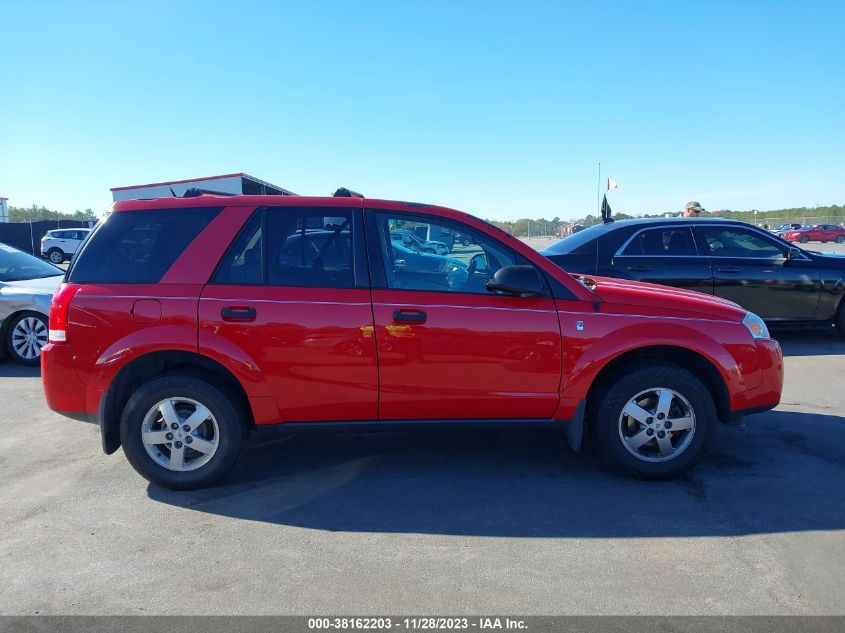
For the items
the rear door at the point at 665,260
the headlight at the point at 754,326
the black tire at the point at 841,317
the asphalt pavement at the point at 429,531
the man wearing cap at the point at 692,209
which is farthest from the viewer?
the man wearing cap at the point at 692,209

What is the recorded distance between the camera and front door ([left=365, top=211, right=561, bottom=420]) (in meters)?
3.87

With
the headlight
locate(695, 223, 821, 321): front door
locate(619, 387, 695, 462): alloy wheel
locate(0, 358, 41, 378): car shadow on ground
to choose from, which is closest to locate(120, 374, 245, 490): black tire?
locate(619, 387, 695, 462): alloy wheel

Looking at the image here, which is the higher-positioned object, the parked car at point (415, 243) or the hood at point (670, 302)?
the parked car at point (415, 243)

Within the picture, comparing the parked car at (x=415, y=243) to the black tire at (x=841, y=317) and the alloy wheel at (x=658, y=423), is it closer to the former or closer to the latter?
the alloy wheel at (x=658, y=423)

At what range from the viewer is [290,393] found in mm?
3930

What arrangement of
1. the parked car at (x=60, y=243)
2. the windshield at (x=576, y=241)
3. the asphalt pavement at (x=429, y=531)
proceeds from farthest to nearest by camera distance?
the parked car at (x=60, y=243)
the windshield at (x=576, y=241)
the asphalt pavement at (x=429, y=531)

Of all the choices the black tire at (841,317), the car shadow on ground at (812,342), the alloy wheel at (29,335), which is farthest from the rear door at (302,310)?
the black tire at (841,317)

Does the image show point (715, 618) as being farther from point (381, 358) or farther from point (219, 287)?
point (219, 287)

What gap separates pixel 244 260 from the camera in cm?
398

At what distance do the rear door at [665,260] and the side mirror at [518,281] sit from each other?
425cm

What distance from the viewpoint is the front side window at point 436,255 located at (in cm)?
401

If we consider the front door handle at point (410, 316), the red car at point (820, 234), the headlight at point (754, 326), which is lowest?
the headlight at point (754, 326)

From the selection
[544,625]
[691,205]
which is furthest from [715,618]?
[691,205]

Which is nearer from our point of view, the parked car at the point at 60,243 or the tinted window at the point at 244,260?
the tinted window at the point at 244,260
